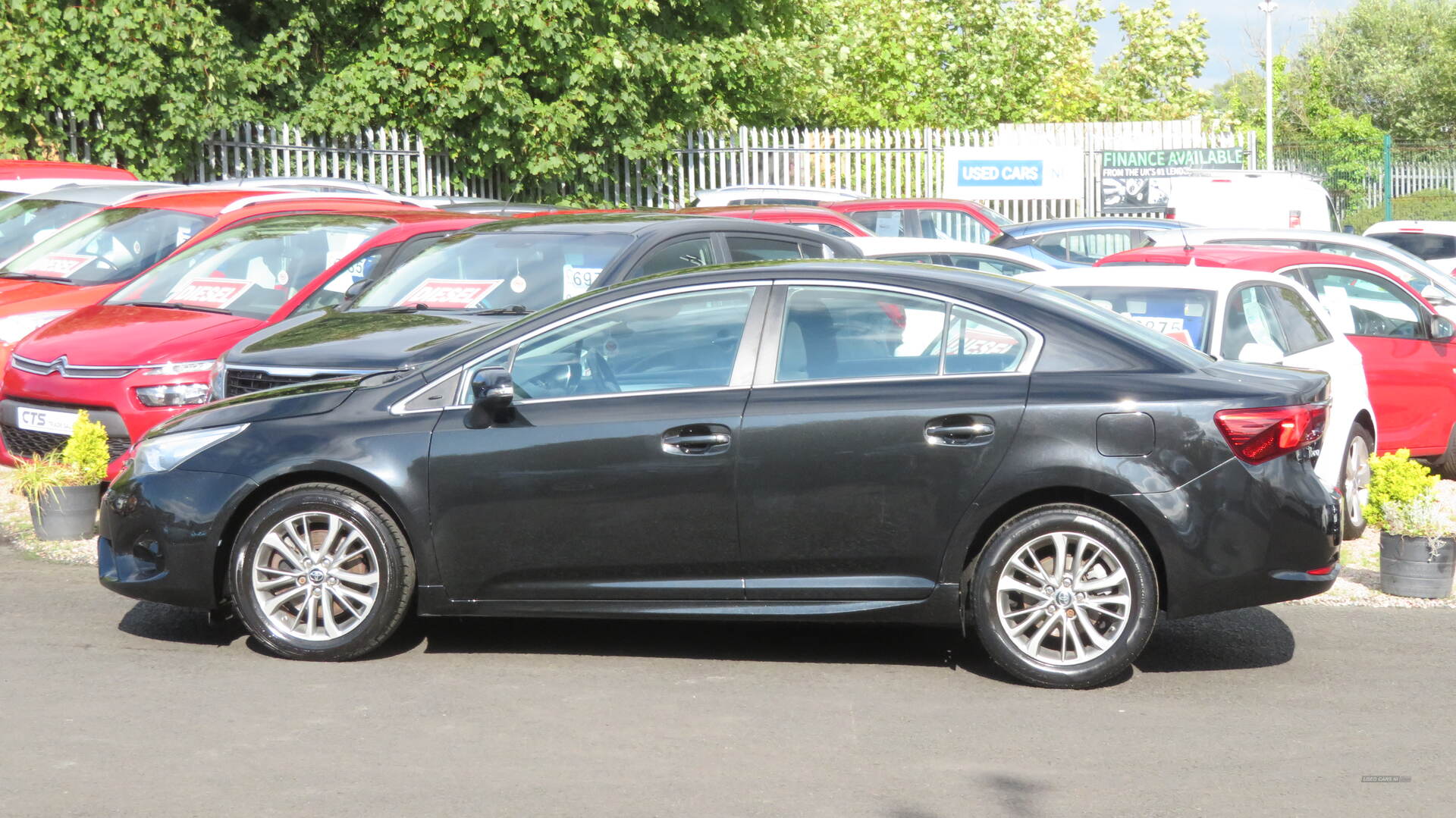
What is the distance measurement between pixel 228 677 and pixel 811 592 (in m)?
2.17

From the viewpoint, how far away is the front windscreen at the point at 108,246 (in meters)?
11.6

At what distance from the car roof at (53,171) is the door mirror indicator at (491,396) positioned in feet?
42.1

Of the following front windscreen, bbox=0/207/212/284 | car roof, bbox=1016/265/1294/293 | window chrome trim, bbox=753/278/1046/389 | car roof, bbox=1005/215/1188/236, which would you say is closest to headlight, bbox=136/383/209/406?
front windscreen, bbox=0/207/212/284

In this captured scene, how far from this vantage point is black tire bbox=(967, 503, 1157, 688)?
570 centimetres

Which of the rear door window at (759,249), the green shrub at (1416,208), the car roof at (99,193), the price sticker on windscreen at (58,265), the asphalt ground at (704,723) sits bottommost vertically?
the asphalt ground at (704,723)

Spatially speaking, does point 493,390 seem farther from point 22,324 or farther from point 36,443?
point 22,324

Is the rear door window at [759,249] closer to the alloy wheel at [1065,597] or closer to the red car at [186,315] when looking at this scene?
the red car at [186,315]

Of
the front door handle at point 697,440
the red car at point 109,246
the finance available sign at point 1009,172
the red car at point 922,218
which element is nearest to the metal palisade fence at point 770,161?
the finance available sign at point 1009,172

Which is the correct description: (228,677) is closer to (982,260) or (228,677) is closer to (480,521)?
(480,521)

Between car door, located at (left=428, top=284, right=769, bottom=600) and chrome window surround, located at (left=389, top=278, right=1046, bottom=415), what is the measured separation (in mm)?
11

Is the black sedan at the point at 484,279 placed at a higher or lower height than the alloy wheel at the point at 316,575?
higher

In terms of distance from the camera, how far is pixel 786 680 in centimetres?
592

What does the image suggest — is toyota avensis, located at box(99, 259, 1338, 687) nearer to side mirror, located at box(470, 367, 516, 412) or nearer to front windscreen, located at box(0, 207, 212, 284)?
side mirror, located at box(470, 367, 516, 412)

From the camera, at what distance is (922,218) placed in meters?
18.6
